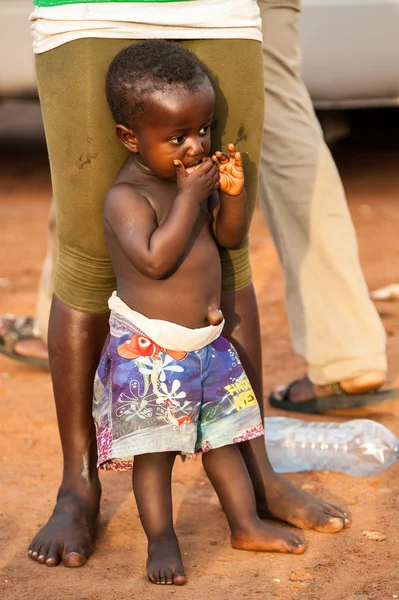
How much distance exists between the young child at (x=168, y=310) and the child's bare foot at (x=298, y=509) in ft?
0.42

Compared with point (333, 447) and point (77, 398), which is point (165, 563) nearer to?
point (77, 398)

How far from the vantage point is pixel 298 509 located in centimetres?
270

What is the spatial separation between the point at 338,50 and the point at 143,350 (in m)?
4.25

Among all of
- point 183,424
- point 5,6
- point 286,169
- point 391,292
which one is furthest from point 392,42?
point 183,424

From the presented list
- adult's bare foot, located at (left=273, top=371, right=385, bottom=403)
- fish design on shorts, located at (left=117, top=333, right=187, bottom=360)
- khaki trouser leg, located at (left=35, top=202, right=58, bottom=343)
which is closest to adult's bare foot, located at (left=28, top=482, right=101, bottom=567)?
fish design on shorts, located at (left=117, top=333, right=187, bottom=360)

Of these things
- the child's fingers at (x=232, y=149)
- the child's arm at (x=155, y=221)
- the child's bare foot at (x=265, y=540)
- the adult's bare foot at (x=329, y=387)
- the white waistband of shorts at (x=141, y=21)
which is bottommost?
the adult's bare foot at (x=329, y=387)

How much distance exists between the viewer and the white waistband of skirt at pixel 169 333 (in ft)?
8.00

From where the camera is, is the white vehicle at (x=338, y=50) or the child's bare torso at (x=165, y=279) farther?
the white vehicle at (x=338, y=50)

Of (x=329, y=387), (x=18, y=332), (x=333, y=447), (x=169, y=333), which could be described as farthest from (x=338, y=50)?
(x=169, y=333)

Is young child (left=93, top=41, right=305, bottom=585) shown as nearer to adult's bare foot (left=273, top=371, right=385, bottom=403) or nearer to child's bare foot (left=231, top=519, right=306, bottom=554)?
child's bare foot (left=231, top=519, right=306, bottom=554)

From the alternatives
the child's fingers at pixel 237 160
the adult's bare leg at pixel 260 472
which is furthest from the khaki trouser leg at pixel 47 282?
the child's fingers at pixel 237 160

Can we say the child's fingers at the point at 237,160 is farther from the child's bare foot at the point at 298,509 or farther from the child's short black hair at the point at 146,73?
the child's bare foot at the point at 298,509

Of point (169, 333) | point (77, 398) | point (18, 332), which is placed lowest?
point (18, 332)

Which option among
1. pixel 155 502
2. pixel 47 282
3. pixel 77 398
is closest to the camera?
pixel 155 502
